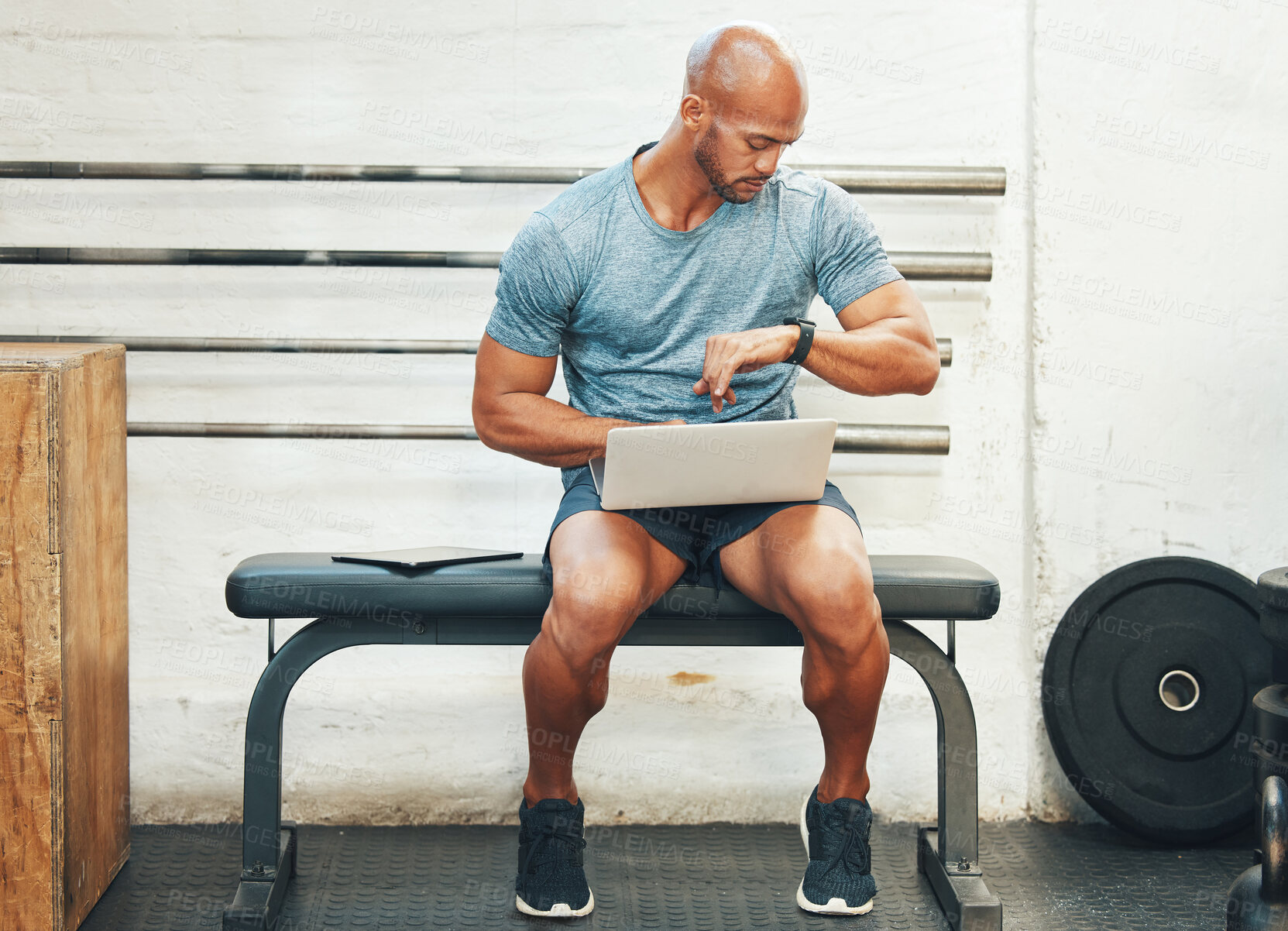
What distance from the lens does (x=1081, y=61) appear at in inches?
85.1

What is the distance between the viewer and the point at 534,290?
1766mm

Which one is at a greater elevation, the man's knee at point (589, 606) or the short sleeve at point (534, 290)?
the short sleeve at point (534, 290)

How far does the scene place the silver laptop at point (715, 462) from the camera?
1.51 m

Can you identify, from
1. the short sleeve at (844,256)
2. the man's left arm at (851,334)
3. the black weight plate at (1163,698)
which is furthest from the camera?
the black weight plate at (1163,698)

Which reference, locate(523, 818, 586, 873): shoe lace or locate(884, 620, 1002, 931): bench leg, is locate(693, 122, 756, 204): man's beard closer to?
locate(884, 620, 1002, 931): bench leg

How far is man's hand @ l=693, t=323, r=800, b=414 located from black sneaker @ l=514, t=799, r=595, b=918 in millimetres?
655

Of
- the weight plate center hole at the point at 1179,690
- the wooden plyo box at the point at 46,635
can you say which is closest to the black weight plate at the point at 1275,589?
the weight plate center hole at the point at 1179,690

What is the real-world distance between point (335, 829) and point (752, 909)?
87 centimetres

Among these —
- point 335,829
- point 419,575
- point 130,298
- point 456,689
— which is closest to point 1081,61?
point 419,575

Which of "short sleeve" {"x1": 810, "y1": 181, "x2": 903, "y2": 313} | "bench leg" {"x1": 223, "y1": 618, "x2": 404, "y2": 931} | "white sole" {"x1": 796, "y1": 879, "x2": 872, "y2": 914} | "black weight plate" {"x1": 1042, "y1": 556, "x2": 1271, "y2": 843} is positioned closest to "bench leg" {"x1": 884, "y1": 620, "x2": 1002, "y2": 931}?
"white sole" {"x1": 796, "y1": 879, "x2": 872, "y2": 914}

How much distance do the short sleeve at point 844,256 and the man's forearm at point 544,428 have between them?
1.33ft

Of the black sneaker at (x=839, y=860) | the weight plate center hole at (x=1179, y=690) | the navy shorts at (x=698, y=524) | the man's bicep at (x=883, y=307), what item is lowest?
the black sneaker at (x=839, y=860)

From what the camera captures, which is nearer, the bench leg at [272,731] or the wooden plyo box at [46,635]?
the wooden plyo box at [46,635]

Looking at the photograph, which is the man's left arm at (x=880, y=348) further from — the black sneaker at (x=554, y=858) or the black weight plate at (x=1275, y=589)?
the black sneaker at (x=554, y=858)
